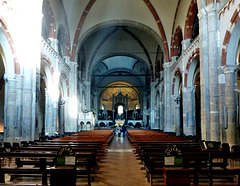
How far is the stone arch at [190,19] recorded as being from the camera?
18384mm

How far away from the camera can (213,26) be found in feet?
41.0

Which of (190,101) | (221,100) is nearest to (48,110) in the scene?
(190,101)

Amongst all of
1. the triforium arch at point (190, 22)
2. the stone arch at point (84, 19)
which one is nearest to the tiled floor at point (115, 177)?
the triforium arch at point (190, 22)

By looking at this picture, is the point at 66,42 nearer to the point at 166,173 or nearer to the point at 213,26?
the point at 213,26

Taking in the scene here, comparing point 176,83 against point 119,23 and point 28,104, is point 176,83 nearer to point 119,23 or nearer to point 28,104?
point 119,23

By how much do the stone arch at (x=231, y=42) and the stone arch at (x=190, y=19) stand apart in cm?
731

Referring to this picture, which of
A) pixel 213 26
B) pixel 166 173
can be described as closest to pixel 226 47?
pixel 213 26

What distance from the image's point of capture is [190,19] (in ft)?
63.0

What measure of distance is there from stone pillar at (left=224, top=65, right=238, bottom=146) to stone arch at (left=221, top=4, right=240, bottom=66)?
370mm

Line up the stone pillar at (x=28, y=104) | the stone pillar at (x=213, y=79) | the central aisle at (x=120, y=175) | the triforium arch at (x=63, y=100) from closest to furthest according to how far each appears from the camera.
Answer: the central aisle at (x=120, y=175)
the stone pillar at (x=213, y=79)
the stone pillar at (x=28, y=104)
the triforium arch at (x=63, y=100)

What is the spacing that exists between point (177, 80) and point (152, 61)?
1130cm

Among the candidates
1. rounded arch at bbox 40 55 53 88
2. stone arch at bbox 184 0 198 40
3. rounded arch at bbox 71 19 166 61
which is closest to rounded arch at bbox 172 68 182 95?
rounded arch at bbox 71 19 166 61

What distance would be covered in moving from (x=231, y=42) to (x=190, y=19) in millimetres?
8224

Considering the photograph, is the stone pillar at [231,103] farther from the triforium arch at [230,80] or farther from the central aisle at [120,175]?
the central aisle at [120,175]
